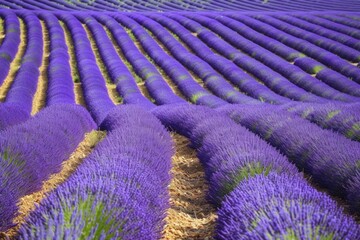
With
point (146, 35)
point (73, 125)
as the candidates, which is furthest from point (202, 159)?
point (146, 35)

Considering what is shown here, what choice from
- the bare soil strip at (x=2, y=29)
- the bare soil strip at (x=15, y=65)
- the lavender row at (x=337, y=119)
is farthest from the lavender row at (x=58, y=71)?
the lavender row at (x=337, y=119)

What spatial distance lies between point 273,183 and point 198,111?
15.4 feet

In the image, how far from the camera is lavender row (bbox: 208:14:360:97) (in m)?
15.2

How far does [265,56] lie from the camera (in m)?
19.5

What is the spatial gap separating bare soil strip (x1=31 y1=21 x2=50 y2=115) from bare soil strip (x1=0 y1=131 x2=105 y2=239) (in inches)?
249

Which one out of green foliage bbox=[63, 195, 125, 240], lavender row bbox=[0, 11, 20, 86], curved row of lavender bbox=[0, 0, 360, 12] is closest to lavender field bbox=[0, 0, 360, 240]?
green foliage bbox=[63, 195, 125, 240]

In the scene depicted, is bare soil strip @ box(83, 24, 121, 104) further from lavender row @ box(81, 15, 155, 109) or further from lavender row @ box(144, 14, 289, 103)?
lavender row @ box(144, 14, 289, 103)

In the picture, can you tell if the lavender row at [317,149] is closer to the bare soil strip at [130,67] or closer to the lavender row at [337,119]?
the lavender row at [337,119]

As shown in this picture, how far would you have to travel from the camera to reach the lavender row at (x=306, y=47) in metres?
16.7

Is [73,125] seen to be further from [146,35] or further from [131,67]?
[146,35]

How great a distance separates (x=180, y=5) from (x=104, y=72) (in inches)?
807

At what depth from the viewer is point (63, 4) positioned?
35.6 meters

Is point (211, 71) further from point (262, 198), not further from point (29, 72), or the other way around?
point (262, 198)

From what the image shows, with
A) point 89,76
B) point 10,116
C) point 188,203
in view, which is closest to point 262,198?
point 188,203
